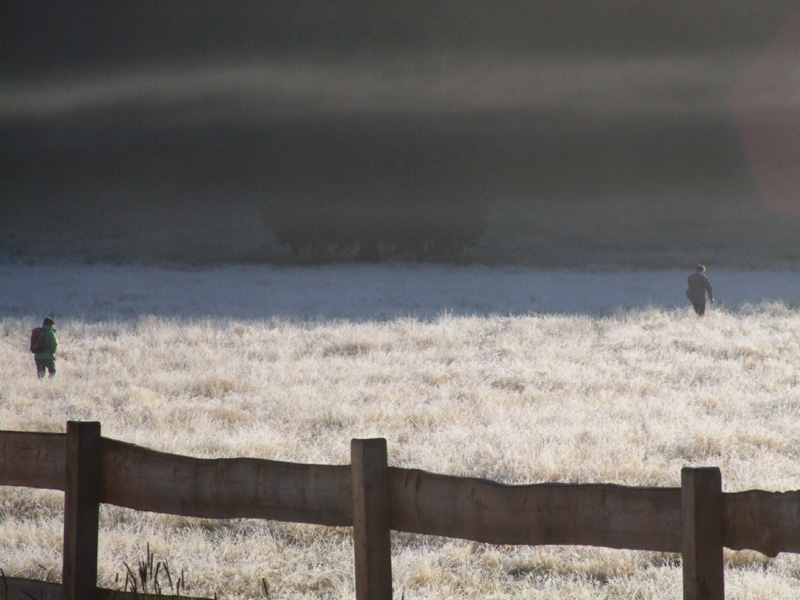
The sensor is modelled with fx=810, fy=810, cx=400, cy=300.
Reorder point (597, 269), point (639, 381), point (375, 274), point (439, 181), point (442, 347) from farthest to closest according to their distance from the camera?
point (439, 181)
point (597, 269)
point (375, 274)
point (442, 347)
point (639, 381)

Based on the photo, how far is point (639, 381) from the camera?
44.1 feet

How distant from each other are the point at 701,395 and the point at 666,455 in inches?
144

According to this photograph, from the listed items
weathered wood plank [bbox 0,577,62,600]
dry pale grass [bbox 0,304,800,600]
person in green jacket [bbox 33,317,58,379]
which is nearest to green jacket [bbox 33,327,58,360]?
person in green jacket [bbox 33,317,58,379]

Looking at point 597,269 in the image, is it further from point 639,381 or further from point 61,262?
point 639,381

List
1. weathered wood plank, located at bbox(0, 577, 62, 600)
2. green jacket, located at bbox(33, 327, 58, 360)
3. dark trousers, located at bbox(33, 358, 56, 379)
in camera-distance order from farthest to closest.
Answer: dark trousers, located at bbox(33, 358, 56, 379), green jacket, located at bbox(33, 327, 58, 360), weathered wood plank, located at bbox(0, 577, 62, 600)

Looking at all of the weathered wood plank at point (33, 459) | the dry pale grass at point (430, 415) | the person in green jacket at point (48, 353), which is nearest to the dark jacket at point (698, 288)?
the dry pale grass at point (430, 415)

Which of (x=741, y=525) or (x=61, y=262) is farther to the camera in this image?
(x=61, y=262)

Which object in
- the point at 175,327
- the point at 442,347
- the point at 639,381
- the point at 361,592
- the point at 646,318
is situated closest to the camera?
the point at 361,592

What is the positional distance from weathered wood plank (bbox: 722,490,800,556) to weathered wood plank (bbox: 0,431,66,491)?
290 cm

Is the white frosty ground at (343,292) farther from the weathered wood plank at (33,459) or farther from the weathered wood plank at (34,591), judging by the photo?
the weathered wood plank at (34,591)

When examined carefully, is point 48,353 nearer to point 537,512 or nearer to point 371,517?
point 371,517

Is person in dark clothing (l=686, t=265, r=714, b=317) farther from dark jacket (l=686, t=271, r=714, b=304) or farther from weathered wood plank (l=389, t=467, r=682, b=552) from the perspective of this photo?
weathered wood plank (l=389, t=467, r=682, b=552)

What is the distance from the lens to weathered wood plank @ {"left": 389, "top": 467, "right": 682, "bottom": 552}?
311 centimetres

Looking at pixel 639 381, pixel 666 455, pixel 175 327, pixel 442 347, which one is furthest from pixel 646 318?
pixel 666 455
